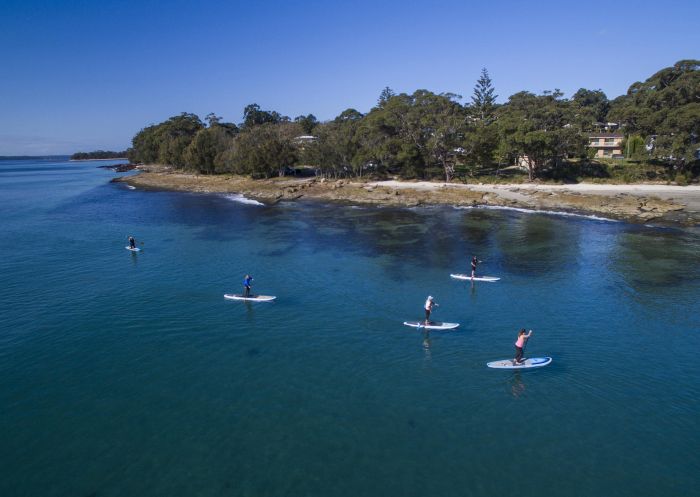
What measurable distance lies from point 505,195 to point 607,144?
176 ft

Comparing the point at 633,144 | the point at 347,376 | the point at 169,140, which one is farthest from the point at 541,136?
the point at 169,140

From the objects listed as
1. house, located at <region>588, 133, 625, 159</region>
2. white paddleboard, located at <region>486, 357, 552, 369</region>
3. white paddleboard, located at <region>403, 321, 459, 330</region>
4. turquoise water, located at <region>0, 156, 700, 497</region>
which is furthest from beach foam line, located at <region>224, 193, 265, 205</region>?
house, located at <region>588, 133, 625, 159</region>

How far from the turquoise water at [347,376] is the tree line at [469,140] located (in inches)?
1600

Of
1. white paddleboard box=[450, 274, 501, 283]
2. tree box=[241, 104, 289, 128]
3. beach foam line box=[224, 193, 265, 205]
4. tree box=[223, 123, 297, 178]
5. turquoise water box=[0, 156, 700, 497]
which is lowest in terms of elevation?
turquoise water box=[0, 156, 700, 497]

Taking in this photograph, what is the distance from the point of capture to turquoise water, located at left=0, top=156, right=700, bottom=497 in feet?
50.6

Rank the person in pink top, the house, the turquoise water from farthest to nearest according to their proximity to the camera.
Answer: the house < the person in pink top < the turquoise water

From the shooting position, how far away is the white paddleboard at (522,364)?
21469 mm

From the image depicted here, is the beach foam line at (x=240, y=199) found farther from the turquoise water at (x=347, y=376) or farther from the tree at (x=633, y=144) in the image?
the tree at (x=633, y=144)

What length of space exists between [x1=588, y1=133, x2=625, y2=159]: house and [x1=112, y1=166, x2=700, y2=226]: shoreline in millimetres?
33973

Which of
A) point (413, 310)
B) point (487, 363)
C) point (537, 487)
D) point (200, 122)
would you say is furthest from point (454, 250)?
point (200, 122)

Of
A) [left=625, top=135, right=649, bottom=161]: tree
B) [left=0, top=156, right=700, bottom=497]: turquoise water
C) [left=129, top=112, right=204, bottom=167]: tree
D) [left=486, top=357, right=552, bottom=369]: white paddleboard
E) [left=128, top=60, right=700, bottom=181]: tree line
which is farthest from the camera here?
[left=129, top=112, right=204, bottom=167]: tree

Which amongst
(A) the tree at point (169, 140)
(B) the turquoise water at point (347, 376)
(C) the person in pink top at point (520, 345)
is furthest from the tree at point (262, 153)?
(C) the person in pink top at point (520, 345)

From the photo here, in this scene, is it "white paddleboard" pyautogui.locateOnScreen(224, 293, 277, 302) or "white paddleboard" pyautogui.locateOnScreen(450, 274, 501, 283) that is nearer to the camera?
"white paddleboard" pyautogui.locateOnScreen(224, 293, 277, 302)

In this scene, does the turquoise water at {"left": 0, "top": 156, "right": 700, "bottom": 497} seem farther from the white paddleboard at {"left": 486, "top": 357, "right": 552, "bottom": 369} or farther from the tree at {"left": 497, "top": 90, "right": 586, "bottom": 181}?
the tree at {"left": 497, "top": 90, "right": 586, "bottom": 181}
